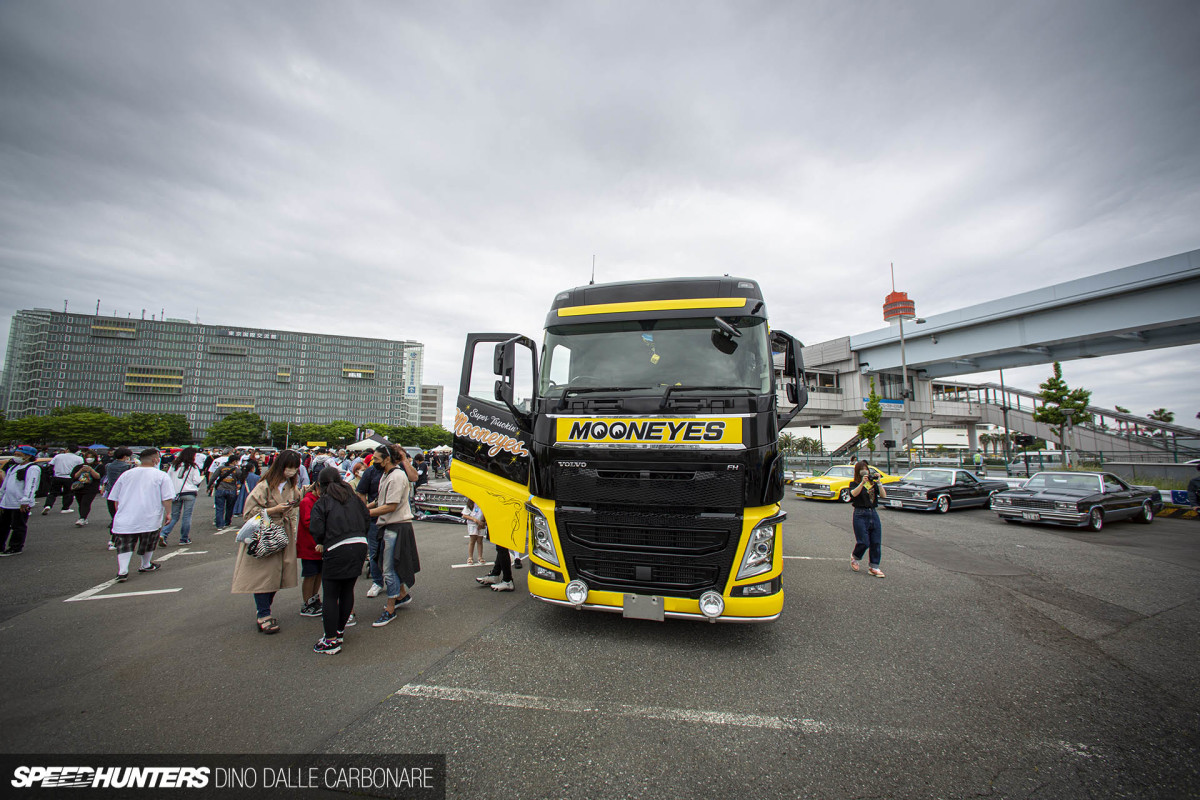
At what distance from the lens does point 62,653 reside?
13.6 ft

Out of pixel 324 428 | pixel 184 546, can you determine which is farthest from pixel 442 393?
pixel 184 546

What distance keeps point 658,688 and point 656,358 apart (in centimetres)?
288

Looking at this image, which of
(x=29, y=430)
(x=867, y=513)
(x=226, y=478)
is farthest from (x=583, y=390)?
(x=29, y=430)

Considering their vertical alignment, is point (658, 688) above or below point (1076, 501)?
below

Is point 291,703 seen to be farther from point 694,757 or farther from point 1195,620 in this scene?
point 1195,620

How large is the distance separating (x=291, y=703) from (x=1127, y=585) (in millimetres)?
10205

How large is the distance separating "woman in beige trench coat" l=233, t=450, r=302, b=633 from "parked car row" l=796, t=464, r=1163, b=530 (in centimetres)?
1063

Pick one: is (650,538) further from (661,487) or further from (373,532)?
(373,532)

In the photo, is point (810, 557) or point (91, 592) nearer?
point (91, 592)

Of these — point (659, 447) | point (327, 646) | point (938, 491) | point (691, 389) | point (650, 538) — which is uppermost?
point (691, 389)

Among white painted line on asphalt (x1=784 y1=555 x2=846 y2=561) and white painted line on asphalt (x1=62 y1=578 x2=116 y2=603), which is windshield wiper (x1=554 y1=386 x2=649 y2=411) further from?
white painted line on asphalt (x1=62 y1=578 x2=116 y2=603)

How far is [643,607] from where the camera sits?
412 centimetres

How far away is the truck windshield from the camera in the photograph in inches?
180

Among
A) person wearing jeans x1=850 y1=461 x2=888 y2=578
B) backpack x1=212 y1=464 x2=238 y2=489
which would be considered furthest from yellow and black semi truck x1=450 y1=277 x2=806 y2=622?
backpack x1=212 y1=464 x2=238 y2=489
